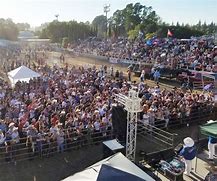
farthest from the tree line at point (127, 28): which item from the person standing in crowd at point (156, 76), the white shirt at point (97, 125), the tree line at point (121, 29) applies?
the white shirt at point (97, 125)

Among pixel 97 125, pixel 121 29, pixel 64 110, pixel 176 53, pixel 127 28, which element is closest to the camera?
pixel 97 125

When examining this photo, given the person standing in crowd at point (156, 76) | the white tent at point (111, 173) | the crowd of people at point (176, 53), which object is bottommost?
the white tent at point (111, 173)

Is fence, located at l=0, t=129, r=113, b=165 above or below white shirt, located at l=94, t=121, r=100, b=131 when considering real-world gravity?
below

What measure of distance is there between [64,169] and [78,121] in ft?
8.25

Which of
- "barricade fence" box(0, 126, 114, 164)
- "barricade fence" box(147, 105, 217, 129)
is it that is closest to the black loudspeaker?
"barricade fence" box(0, 126, 114, 164)

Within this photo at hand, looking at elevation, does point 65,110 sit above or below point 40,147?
above

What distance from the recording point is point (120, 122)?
13.3m

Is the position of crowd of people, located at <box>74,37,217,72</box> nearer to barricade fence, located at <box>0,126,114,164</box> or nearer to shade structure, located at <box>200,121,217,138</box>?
shade structure, located at <box>200,121,217,138</box>

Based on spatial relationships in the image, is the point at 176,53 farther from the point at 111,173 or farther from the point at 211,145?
the point at 111,173

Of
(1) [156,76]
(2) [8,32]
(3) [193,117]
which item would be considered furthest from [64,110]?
(2) [8,32]

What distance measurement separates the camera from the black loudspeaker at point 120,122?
13109mm

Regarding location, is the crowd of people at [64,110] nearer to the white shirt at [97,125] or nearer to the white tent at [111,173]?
the white shirt at [97,125]

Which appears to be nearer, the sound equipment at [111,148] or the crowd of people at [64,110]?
the sound equipment at [111,148]

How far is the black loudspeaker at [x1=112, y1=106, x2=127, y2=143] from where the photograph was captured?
43.0 ft
